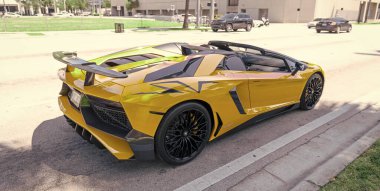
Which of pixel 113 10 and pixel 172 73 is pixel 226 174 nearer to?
pixel 172 73

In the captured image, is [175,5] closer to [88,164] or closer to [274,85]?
[274,85]

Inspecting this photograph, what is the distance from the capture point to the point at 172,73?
10.6 feet

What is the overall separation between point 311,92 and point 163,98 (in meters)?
3.39

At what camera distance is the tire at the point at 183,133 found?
10.1 ft

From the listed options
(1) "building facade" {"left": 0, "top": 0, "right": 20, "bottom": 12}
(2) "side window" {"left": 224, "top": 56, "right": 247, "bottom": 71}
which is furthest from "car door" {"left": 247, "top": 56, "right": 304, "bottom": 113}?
(1) "building facade" {"left": 0, "top": 0, "right": 20, "bottom": 12}

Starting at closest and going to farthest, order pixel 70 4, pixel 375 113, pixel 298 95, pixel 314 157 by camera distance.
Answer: pixel 314 157, pixel 298 95, pixel 375 113, pixel 70 4

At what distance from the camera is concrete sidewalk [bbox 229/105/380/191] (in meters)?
3.14

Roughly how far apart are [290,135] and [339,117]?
1.40 m

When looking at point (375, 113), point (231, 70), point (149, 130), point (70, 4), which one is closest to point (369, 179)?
point (231, 70)

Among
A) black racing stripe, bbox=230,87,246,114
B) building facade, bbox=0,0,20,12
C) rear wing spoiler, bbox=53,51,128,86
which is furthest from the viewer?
building facade, bbox=0,0,20,12

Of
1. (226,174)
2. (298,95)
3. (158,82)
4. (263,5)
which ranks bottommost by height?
(226,174)

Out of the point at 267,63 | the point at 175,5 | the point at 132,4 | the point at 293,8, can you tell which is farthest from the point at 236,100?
the point at 132,4

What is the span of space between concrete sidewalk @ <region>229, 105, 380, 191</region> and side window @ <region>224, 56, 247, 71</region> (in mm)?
1260

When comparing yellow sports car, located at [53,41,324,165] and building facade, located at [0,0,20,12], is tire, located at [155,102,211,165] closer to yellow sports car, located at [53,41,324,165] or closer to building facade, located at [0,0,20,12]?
yellow sports car, located at [53,41,324,165]
